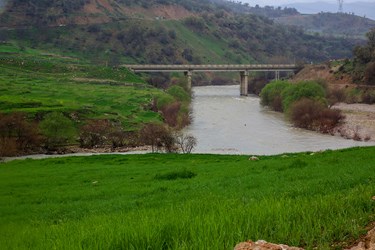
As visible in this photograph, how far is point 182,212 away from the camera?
32.8 feet

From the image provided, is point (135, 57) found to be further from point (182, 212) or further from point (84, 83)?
point (182, 212)

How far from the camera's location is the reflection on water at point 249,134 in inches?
2388

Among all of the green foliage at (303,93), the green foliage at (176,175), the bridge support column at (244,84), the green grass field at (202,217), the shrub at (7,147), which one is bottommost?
the bridge support column at (244,84)

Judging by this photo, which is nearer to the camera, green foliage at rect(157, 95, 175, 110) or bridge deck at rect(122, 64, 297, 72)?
green foliage at rect(157, 95, 175, 110)

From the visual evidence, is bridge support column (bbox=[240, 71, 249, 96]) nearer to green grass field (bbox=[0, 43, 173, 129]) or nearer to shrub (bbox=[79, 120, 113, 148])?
green grass field (bbox=[0, 43, 173, 129])

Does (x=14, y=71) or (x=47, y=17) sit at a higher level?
(x=47, y=17)

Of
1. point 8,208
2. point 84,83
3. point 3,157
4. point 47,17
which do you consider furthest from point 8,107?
point 47,17

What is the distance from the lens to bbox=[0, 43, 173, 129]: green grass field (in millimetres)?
73894

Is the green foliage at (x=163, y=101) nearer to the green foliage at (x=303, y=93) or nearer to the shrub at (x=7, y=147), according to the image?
the green foliage at (x=303, y=93)

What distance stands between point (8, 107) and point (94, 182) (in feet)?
154

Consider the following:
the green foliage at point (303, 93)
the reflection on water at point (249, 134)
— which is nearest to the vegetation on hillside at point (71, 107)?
the reflection on water at point (249, 134)

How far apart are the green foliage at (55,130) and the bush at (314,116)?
4009 centimetres

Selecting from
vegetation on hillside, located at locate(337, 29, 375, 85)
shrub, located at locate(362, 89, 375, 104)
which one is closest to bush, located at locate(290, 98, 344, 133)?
shrub, located at locate(362, 89, 375, 104)

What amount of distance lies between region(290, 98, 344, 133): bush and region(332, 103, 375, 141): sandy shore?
178 cm
